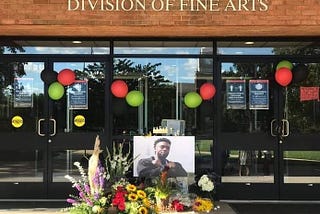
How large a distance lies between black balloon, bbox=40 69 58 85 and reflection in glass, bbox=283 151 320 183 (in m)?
4.56

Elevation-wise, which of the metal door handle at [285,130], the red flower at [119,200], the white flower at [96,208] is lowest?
the white flower at [96,208]

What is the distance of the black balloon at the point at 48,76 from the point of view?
A: 10.4 m

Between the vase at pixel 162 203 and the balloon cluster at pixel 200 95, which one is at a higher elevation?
the balloon cluster at pixel 200 95

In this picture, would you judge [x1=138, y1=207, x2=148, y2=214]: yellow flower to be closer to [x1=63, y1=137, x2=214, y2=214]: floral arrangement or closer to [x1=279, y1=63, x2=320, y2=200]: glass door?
[x1=63, y1=137, x2=214, y2=214]: floral arrangement

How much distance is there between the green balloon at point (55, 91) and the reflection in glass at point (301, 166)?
434 centimetres

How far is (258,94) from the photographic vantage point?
1054 centimetres

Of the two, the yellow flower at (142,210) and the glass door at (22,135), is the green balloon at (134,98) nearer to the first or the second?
the glass door at (22,135)

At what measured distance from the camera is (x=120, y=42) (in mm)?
10531

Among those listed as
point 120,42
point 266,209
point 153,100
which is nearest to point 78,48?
point 120,42

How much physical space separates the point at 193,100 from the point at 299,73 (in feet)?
6.72

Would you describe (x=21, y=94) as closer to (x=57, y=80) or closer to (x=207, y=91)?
(x=57, y=80)

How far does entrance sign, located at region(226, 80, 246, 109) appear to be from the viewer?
10.5 m

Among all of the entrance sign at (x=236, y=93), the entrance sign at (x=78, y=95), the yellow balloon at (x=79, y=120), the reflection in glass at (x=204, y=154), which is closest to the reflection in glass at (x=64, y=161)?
the yellow balloon at (x=79, y=120)

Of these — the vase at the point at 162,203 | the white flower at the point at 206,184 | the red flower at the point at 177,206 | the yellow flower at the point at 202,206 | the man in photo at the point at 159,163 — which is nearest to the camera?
the vase at the point at 162,203
